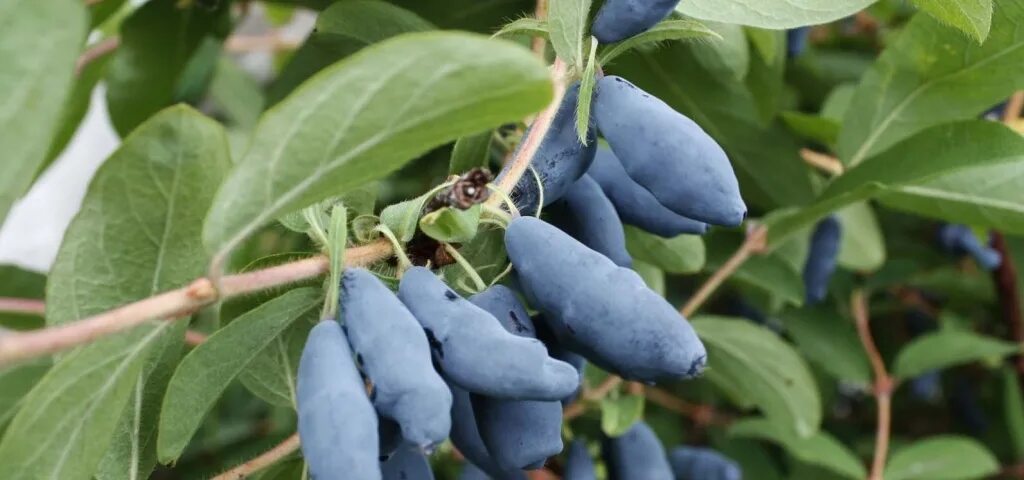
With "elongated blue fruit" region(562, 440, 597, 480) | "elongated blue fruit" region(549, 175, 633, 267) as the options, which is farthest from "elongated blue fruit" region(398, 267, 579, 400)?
"elongated blue fruit" region(562, 440, 597, 480)

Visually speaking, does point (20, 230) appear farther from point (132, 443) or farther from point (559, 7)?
point (559, 7)

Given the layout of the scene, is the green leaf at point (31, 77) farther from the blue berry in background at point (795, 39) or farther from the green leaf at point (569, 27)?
the blue berry in background at point (795, 39)

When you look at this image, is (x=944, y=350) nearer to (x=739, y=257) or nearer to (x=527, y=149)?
(x=739, y=257)

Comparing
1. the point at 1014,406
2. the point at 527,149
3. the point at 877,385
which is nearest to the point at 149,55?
the point at 527,149

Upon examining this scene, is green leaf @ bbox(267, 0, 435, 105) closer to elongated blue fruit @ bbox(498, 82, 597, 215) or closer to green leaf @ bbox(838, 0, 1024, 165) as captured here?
elongated blue fruit @ bbox(498, 82, 597, 215)

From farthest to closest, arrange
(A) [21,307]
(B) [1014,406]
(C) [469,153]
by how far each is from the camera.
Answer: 1. (B) [1014,406]
2. (A) [21,307]
3. (C) [469,153]
